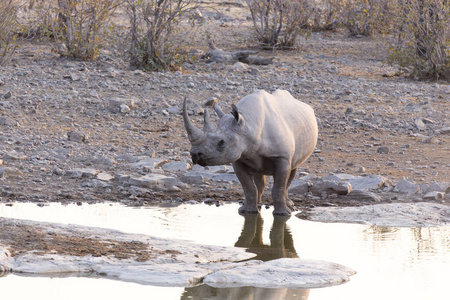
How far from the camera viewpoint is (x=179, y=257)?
6094mm

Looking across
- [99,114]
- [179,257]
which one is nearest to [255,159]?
[179,257]

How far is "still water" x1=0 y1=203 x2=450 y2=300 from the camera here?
5395 mm

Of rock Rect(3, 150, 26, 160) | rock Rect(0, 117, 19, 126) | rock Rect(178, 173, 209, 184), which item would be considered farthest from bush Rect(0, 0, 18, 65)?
rock Rect(178, 173, 209, 184)

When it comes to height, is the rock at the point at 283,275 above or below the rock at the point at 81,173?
above

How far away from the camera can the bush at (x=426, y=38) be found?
15.1 metres

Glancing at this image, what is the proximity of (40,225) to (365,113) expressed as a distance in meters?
7.36

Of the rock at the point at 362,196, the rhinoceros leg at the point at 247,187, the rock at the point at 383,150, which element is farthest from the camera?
the rock at the point at 383,150

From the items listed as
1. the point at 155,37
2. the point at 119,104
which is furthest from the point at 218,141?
the point at 155,37

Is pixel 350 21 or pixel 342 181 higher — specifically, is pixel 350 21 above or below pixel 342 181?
above

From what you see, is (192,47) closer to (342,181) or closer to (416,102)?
(416,102)

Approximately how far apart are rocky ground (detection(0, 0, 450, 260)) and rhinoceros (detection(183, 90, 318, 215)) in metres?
0.74

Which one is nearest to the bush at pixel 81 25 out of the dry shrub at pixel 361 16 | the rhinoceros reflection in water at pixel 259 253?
the dry shrub at pixel 361 16

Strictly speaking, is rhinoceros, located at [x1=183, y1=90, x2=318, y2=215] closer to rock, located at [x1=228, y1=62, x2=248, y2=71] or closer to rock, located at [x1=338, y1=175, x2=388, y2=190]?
rock, located at [x1=338, y1=175, x2=388, y2=190]

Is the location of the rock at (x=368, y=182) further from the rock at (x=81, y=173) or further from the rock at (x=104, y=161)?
the rock at (x=81, y=173)
